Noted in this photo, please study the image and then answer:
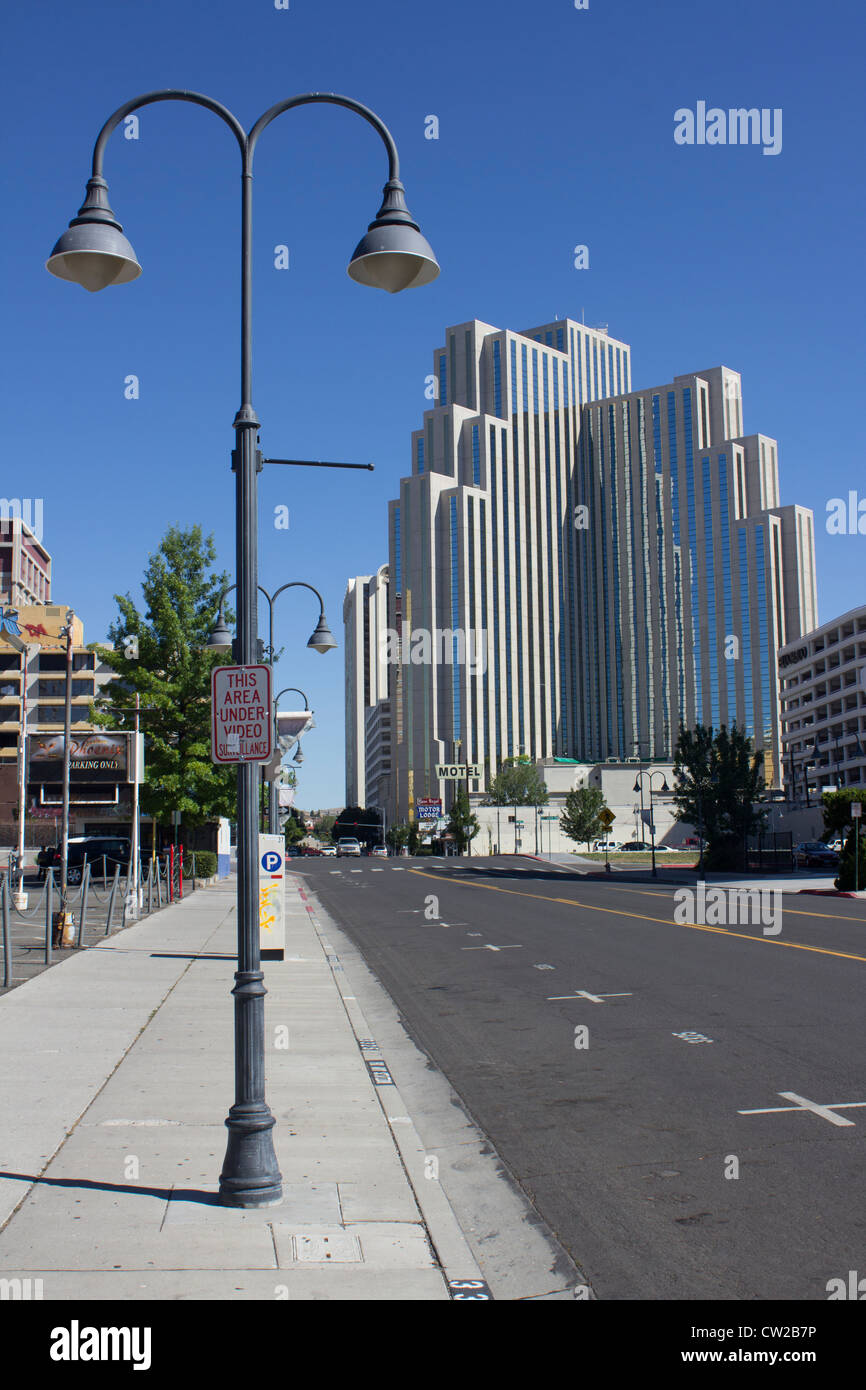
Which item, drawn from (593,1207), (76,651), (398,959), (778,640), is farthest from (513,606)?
(593,1207)

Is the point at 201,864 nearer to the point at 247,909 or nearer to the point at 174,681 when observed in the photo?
the point at 174,681

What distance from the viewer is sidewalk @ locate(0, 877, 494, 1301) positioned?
5000 mm

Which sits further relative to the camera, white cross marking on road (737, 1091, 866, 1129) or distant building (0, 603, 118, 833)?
distant building (0, 603, 118, 833)

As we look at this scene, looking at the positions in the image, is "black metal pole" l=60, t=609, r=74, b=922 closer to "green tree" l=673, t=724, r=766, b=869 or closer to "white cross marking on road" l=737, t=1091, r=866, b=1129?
"white cross marking on road" l=737, t=1091, r=866, b=1129

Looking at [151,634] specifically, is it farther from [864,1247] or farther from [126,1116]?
[864,1247]

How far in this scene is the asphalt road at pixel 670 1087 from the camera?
548 cm

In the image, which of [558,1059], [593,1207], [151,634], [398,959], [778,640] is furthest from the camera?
[778,640]

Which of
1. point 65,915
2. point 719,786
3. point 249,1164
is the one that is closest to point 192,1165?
point 249,1164

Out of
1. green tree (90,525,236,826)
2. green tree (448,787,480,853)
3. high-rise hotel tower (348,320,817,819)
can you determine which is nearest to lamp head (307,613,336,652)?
green tree (90,525,236,826)

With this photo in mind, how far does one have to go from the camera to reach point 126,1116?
7.91 metres

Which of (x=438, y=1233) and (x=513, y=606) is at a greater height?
(x=513, y=606)

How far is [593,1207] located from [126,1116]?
3453 millimetres

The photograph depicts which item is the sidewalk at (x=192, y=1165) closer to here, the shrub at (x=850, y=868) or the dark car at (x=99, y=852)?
the shrub at (x=850, y=868)

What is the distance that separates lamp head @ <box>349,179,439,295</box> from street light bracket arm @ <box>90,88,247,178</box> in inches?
35.5
